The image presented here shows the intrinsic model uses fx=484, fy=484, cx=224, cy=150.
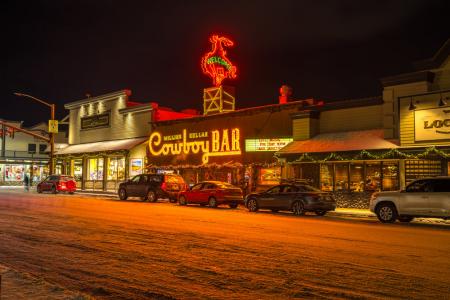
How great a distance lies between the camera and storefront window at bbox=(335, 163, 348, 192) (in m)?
25.0

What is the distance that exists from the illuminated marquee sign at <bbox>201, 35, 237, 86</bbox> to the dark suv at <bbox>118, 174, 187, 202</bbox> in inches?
354

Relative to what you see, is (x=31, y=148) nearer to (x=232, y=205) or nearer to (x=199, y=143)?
(x=199, y=143)

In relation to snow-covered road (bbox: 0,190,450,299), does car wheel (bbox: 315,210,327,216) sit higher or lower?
higher

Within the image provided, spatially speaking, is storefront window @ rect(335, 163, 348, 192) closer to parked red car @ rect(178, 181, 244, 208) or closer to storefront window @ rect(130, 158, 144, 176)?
parked red car @ rect(178, 181, 244, 208)

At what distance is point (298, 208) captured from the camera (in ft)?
68.5

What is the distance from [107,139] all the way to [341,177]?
2542 centimetres

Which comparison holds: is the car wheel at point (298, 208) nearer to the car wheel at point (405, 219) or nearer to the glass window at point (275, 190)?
the glass window at point (275, 190)

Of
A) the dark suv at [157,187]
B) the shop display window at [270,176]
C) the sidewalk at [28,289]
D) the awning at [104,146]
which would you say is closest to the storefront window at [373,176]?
the shop display window at [270,176]

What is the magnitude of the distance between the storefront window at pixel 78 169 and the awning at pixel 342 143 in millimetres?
25863

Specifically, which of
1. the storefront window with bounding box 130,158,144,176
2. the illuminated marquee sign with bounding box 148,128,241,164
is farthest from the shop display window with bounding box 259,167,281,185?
the storefront window with bounding box 130,158,144,176

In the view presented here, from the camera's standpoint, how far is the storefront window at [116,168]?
41.1 m

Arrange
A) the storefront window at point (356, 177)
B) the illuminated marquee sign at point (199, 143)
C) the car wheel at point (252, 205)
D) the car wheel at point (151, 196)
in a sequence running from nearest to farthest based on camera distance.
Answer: the car wheel at point (252, 205)
the storefront window at point (356, 177)
the car wheel at point (151, 196)
the illuminated marquee sign at point (199, 143)

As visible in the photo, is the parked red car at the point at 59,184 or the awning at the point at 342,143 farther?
the parked red car at the point at 59,184

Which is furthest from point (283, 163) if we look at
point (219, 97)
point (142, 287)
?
point (142, 287)
